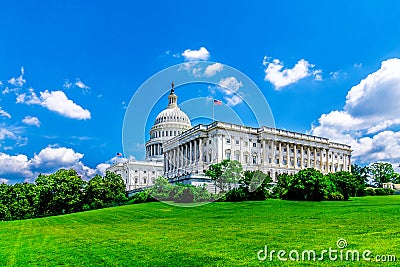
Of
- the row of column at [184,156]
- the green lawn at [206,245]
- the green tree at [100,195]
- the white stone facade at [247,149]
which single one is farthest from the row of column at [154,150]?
the green lawn at [206,245]

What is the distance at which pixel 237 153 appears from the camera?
9731 centimetres

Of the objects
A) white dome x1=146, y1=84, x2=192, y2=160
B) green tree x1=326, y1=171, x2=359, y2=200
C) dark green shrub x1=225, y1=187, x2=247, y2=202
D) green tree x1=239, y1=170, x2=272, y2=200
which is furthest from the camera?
white dome x1=146, y1=84, x2=192, y2=160

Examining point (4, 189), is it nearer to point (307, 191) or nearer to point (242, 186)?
point (242, 186)

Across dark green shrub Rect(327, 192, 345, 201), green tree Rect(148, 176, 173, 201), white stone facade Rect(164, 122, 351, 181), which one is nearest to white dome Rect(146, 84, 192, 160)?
white stone facade Rect(164, 122, 351, 181)

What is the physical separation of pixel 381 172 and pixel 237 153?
1907 inches

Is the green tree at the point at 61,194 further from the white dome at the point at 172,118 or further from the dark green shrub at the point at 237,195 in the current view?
the white dome at the point at 172,118

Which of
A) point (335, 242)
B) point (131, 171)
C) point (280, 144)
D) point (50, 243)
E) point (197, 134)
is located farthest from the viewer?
point (131, 171)

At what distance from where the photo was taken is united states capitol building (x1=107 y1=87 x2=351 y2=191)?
94.1 metres

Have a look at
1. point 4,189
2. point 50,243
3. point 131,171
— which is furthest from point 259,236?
point 131,171

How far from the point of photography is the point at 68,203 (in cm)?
6762

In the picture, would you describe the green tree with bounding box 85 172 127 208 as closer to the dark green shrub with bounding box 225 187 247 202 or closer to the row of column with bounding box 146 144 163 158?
the dark green shrub with bounding box 225 187 247 202

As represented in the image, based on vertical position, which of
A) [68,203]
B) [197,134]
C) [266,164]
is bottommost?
[68,203]

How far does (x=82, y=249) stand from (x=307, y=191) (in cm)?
3891

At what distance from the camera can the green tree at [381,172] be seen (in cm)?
11375
